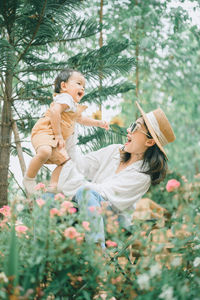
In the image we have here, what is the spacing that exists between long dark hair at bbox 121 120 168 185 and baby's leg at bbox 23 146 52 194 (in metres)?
0.61

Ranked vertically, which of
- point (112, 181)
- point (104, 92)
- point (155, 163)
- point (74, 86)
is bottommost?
point (112, 181)

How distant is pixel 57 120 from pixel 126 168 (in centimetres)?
52

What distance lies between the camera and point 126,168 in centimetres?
222

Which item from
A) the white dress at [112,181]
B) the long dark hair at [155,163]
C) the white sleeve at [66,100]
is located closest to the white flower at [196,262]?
the white dress at [112,181]

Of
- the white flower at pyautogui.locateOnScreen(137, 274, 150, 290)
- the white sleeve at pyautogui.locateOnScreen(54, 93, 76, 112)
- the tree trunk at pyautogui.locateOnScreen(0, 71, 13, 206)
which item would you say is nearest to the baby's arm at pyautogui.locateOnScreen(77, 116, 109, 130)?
the white sleeve at pyautogui.locateOnScreen(54, 93, 76, 112)

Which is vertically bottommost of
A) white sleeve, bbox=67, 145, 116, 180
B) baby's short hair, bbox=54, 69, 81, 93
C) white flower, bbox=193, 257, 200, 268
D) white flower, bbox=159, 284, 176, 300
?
white flower, bbox=159, 284, 176, 300

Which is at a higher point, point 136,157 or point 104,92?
point 104,92

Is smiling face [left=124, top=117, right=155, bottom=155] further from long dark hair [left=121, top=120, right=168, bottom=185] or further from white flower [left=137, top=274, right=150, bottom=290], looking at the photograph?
white flower [left=137, top=274, right=150, bottom=290]

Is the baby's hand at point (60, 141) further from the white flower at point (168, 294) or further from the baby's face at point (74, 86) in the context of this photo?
the white flower at point (168, 294)

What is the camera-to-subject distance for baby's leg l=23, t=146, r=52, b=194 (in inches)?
82.5

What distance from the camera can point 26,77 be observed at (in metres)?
3.35

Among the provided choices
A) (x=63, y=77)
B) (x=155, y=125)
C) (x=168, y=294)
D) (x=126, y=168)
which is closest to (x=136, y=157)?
(x=126, y=168)

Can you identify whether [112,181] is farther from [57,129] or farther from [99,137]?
[99,137]

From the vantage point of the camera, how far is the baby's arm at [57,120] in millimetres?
2150
